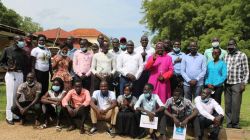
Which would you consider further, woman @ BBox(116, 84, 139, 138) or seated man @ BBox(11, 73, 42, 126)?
seated man @ BBox(11, 73, 42, 126)

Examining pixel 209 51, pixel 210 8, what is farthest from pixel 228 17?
pixel 209 51

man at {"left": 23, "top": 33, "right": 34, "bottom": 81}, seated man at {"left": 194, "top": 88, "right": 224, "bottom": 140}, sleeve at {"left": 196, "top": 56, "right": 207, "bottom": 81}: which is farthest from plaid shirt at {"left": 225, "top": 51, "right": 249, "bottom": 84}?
man at {"left": 23, "top": 33, "right": 34, "bottom": 81}

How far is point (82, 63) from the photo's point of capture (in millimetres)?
9016

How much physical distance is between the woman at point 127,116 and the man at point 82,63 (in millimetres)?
1169

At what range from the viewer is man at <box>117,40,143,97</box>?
8633mm

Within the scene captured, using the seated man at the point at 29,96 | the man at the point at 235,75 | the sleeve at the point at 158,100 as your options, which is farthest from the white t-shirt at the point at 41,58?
the man at the point at 235,75

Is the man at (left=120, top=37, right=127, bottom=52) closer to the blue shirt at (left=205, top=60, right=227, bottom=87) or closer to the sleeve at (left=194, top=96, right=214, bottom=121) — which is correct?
the blue shirt at (left=205, top=60, right=227, bottom=87)

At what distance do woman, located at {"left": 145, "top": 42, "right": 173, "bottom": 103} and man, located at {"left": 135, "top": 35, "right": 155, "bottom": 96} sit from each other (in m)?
0.53

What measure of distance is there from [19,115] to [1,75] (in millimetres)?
10991

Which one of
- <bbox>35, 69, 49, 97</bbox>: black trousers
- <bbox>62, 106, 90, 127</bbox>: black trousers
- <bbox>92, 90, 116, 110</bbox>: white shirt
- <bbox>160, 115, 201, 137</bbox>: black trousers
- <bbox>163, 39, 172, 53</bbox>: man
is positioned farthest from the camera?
<bbox>35, 69, 49, 97</bbox>: black trousers

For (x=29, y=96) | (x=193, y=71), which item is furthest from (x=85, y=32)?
(x=193, y=71)

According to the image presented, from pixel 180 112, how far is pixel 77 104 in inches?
97.1

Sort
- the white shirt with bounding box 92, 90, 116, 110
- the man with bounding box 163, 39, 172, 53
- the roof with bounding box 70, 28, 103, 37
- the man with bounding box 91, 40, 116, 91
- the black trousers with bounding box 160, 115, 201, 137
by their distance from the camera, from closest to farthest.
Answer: the black trousers with bounding box 160, 115, 201, 137
the white shirt with bounding box 92, 90, 116, 110
the man with bounding box 91, 40, 116, 91
the man with bounding box 163, 39, 172, 53
the roof with bounding box 70, 28, 103, 37

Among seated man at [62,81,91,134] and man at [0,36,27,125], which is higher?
man at [0,36,27,125]
